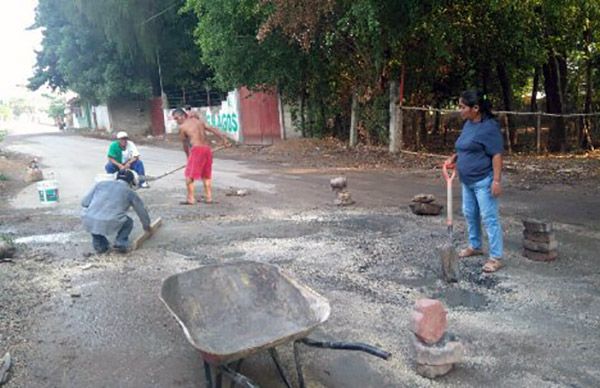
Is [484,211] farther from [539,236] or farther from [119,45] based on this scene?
[119,45]

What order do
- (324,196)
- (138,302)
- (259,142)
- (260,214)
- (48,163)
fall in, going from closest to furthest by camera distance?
(138,302) < (260,214) < (324,196) < (48,163) < (259,142)

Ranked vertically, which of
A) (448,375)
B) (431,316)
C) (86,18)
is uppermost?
(86,18)

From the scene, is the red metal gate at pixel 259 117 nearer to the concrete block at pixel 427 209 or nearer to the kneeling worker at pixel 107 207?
the concrete block at pixel 427 209

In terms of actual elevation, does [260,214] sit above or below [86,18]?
below

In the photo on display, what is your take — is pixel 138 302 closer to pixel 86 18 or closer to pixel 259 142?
pixel 259 142

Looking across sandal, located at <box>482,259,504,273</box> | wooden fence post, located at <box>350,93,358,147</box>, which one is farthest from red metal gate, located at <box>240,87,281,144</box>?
sandal, located at <box>482,259,504,273</box>

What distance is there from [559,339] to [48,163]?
16779 mm

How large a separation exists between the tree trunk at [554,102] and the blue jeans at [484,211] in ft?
35.2

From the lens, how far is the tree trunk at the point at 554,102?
14.7 meters

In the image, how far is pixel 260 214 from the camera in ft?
27.5

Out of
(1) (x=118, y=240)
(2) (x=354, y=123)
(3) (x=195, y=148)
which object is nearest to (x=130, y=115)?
(2) (x=354, y=123)

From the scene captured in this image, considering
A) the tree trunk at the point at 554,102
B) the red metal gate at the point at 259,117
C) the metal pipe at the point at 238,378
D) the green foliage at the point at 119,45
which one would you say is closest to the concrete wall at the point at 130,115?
the green foliage at the point at 119,45

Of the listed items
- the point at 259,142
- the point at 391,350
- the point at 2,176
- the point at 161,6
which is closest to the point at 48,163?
the point at 2,176

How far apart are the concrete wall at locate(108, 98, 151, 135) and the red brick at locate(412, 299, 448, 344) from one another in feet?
105
